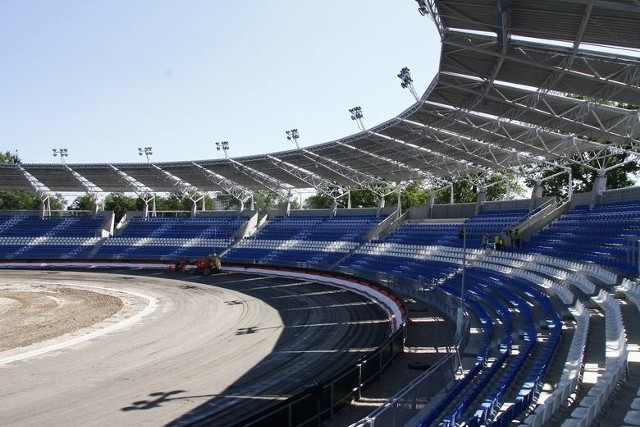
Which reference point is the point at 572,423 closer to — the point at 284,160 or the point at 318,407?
the point at 318,407

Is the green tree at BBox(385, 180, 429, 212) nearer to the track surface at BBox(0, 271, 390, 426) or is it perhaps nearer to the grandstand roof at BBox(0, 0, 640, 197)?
the grandstand roof at BBox(0, 0, 640, 197)

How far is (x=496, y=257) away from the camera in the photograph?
32.7 meters

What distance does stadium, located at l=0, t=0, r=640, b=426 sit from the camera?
40.8ft

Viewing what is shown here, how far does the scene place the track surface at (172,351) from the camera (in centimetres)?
1359

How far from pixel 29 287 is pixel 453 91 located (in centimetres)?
3100

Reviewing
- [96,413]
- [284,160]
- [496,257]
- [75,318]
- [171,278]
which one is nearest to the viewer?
[96,413]

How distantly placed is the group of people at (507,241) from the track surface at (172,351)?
9.73 meters

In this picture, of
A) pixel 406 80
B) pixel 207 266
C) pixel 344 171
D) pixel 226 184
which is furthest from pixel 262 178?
pixel 406 80

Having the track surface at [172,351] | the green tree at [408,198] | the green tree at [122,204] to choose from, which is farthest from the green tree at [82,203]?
the track surface at [172,351]

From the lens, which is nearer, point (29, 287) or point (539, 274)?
point (539, 274)

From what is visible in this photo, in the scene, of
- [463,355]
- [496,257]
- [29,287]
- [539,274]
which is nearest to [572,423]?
[463,355]

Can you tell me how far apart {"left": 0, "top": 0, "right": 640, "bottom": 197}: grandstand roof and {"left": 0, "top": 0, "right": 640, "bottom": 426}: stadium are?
0.13 metres

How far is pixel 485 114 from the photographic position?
29.1 meters

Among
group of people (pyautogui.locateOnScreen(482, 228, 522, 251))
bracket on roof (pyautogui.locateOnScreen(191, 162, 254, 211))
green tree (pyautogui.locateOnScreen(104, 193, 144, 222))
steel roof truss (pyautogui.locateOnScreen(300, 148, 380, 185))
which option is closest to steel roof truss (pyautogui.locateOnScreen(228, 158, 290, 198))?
bracket on roof (pyautogui.locateOnScreen(191, 162, 254, 211))
